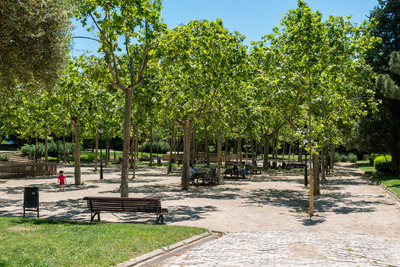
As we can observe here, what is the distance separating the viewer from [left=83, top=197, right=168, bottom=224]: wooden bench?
1109 centimetres

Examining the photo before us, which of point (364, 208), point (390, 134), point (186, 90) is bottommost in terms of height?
point (364, 208)

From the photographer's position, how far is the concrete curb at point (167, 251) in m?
6.97

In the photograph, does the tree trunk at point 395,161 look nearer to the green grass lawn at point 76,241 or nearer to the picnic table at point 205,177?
the picnic table at point 205,177

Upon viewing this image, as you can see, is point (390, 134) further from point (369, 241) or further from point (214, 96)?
point (369, 241)

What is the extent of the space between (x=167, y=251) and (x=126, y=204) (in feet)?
11.6

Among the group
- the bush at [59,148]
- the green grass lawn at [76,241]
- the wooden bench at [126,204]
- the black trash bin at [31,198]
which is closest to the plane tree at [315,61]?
the wooden bench at [126,204]

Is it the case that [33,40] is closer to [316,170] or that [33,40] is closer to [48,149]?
[316,170]

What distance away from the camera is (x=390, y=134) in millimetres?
31125

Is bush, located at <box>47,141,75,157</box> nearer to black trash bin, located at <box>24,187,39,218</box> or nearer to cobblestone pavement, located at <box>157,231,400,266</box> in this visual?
black trash bin, located at <box>24,187,39,218</box>

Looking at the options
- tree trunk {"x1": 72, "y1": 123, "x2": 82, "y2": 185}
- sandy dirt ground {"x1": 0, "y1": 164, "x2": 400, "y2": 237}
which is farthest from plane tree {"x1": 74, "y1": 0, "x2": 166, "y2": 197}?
tree trunk {"x1": 72, "y1": 123, "x2": 82, "y2": 185}

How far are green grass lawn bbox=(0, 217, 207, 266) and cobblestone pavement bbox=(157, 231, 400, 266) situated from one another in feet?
2.84

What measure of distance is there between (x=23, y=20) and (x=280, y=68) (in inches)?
482

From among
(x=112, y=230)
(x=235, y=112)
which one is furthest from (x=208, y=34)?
(x=112, y=230)

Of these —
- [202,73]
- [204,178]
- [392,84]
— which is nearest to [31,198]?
[202,73]
